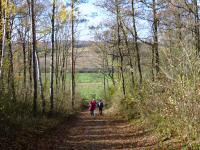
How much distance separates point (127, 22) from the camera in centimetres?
Answer: 3931

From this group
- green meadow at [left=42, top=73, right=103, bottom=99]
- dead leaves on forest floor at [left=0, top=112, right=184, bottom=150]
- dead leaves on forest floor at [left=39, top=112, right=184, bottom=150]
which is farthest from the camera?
green meadow at [left=42, top=73, right=103, bottom=99]

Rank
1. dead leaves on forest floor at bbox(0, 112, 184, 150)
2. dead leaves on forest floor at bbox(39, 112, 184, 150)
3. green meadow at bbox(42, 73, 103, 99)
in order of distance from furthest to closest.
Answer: green meadow at bbox(42, 73, 103, 99) → dead leaves on forest floor at bbox(39, 112, 184, 150) → dead leaves on forest floor at bbox(0, 112, 184, 150)

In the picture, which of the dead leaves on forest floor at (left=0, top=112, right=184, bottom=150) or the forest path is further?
the forest path

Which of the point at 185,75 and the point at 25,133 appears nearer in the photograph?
the point at 185,75

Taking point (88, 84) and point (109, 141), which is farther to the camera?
point (88, 84)

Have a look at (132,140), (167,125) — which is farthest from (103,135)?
(167,125)

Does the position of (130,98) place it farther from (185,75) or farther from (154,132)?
(185,75)

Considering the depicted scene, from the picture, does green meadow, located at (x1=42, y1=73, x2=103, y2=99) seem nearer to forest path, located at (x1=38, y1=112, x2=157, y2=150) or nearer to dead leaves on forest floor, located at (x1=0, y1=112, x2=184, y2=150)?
forest path, located at (x1=38, y1=112, x2=157, y2=150)

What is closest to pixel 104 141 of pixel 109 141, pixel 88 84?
pixel 109 141

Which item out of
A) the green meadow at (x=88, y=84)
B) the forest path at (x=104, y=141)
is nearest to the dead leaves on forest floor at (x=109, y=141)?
the forest path at (x=104, y=141)

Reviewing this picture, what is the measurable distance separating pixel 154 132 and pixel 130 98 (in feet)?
40.8

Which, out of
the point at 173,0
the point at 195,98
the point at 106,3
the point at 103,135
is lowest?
the point at 103,135

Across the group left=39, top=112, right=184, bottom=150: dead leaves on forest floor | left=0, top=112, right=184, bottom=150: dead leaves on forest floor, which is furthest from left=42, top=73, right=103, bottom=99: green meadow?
left=0, top=112, right=184, bottom=150: dead leaves on forest floor

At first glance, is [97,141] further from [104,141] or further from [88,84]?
[88,84]
